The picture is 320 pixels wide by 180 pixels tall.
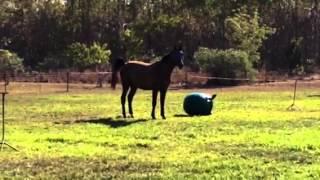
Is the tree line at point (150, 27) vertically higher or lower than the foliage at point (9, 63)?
higher

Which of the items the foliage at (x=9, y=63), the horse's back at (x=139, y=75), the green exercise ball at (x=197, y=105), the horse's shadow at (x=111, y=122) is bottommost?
the foliage at (x=9, y=63)

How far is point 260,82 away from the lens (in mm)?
49844

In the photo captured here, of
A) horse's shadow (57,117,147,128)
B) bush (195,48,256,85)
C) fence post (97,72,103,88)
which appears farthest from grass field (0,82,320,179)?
bush (195,48,256,85)

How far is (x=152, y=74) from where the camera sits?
22.8 m

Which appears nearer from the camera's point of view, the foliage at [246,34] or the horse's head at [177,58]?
the horse's head at [177,58]

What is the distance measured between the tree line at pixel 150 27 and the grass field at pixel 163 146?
145 ft

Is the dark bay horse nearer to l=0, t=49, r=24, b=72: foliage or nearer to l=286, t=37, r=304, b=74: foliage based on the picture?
l=0, t=49, r=24, b=72: foliage

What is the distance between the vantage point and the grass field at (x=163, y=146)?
11297 mm

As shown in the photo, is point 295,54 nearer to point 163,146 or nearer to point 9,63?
point 9,63

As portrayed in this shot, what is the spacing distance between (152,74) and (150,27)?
153 ft

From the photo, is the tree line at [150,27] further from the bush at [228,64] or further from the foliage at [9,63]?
the bush at [228,64]

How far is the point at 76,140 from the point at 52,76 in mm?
38136

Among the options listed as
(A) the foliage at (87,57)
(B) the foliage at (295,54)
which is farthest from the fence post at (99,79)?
(B) the foliage at (295,54)

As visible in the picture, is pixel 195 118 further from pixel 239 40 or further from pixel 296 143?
pixel 239 40
